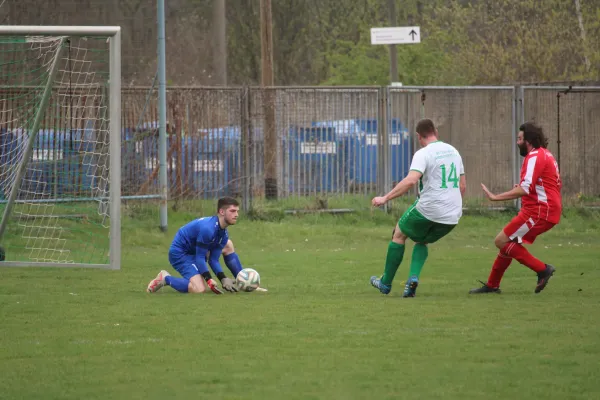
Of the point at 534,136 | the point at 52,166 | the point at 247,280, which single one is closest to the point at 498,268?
the point at 534,136

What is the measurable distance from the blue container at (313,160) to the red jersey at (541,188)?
10.1 meters

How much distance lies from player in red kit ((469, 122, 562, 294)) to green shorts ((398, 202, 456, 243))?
0.64m

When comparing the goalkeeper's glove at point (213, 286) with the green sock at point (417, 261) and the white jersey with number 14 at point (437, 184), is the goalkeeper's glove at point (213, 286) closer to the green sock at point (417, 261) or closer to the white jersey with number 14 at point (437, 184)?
the green sock at point (417, 261)

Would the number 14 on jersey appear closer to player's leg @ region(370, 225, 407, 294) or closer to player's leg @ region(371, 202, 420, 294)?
→ player's leg @ region(371, 202, 420, 294)

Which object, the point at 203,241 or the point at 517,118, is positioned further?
the point at 517,118

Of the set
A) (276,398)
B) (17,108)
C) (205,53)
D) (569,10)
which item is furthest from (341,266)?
(569,10)

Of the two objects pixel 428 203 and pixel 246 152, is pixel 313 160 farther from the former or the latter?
pixel 428 203

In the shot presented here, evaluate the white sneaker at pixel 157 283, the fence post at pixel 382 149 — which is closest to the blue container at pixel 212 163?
the fence post at pixel 382 149

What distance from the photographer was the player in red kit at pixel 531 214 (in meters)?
11.4

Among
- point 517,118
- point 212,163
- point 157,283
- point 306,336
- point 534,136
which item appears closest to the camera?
point 306,336

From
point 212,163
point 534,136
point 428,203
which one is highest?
point 534,136

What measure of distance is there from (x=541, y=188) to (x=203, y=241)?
361 cm

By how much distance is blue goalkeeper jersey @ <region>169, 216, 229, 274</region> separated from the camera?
11.7 m

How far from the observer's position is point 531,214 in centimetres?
1144
